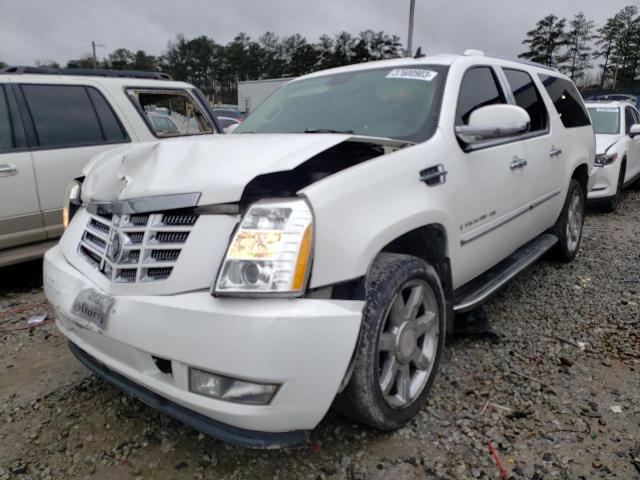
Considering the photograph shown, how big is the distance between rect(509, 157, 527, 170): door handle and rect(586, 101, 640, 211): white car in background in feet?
13.6

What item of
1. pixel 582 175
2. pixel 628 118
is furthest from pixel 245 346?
pixel 628 118

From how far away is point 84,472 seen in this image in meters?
1.97

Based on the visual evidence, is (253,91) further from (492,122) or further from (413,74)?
(492,122)

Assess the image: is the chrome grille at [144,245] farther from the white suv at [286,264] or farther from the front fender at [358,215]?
the front fender at [358,215]

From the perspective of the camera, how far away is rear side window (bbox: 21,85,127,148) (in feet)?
13.1

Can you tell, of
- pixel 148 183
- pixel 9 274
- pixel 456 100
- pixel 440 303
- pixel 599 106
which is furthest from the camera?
pixel 599 106

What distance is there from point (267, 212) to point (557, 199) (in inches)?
124

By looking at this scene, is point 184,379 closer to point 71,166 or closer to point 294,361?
point 294,361

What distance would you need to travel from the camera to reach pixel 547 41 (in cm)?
5912

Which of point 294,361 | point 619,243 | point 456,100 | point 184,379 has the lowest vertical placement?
point 619,243

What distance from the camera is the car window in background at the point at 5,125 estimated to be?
379 centimetres

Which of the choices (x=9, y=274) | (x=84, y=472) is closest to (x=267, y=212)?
(x=84, y=472)

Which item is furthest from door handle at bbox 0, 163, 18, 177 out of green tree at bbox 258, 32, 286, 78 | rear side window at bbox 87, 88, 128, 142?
green tree at bbox 258, 32, 286, 78

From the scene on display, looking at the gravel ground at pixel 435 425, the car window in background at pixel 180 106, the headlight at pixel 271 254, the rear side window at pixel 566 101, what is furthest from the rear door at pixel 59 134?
the rear side window at pixel 566 101
